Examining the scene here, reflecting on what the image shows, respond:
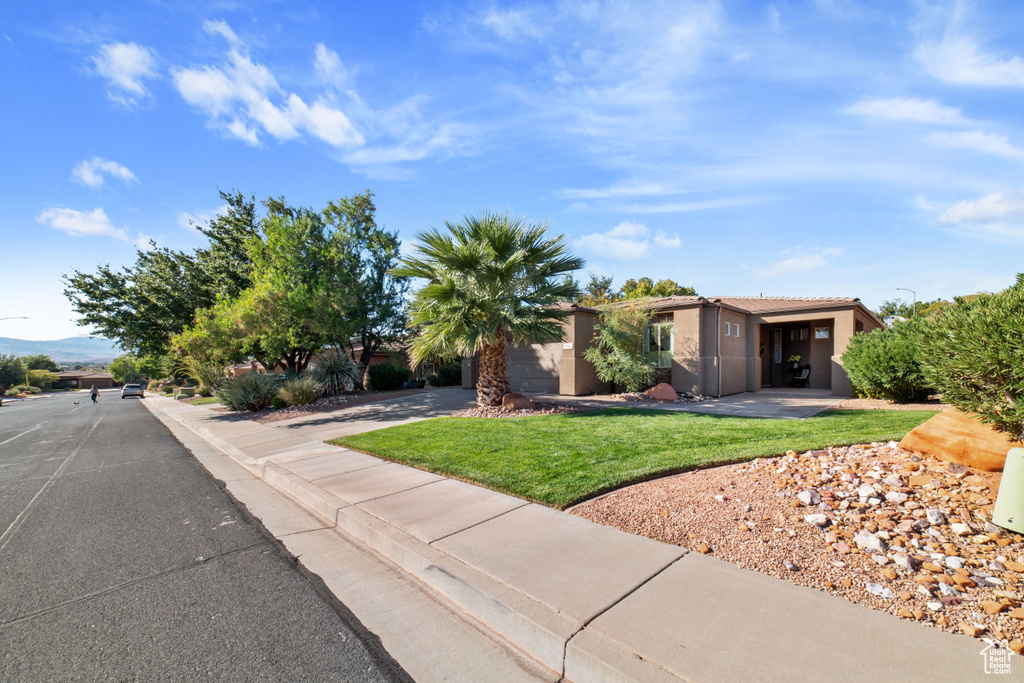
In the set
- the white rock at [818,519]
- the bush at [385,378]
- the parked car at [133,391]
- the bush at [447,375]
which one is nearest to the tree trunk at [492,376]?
the white rock at [818,519]

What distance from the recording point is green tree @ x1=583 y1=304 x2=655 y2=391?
51.0 feet

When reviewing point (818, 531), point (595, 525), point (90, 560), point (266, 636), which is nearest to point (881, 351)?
point (818, 531)

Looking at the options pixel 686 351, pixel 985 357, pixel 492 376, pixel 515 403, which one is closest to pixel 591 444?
pixel 985 357

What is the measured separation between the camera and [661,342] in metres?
17.4

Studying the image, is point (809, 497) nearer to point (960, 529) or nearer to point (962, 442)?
point (960, 529)

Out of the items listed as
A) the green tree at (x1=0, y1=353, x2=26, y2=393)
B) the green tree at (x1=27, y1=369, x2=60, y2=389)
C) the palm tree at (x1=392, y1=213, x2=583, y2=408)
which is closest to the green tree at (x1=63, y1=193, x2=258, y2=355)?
the palm tree at (x1=392, y1=213, x2=583, y2=408)

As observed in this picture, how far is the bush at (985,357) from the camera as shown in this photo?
390cm

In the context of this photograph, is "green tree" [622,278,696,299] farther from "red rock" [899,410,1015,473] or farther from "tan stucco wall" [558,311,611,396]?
"red rock" [899,410,1015,473]

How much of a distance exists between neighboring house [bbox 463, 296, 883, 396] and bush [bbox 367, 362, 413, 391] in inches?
243

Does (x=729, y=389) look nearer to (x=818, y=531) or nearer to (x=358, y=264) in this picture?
(x=818, y=531)

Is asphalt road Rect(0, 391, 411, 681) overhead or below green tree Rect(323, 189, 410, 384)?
below

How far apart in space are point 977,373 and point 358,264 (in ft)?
64.9

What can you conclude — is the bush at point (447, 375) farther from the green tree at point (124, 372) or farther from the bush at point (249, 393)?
the green tree at point (124, 372)
